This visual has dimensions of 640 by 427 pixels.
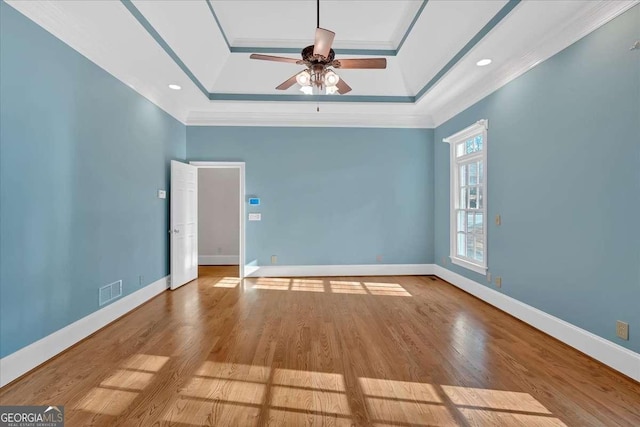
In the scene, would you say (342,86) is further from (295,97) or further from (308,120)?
(308,120)

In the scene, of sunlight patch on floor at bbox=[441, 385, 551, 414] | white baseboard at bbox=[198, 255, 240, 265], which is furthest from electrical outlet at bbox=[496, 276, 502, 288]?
white baseboard at bbox=[198, 255, 240, 265]

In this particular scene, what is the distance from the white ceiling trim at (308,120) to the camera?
5387 millimetres

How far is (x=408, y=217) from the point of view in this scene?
566cm

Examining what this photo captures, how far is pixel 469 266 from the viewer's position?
4.45m

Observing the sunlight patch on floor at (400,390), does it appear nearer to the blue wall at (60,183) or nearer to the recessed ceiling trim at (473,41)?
the blue wall at (60,183)

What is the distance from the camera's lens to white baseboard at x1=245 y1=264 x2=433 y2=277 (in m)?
5.53

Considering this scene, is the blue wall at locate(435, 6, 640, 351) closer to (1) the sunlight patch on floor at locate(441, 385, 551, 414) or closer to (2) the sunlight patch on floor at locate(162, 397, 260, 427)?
(1) the sunlight patch on floor at locate(441, 385, 551, 414)

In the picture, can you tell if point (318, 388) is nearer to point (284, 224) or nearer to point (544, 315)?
point (544, 315)

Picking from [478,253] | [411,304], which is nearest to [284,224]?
[411,304]

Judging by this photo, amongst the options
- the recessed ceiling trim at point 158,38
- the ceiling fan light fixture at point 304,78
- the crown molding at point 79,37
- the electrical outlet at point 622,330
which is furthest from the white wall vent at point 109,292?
the electrical outlet at point 622,330

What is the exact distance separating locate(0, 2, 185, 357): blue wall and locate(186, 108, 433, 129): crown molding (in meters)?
1.48

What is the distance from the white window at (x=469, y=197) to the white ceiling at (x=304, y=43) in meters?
0.55

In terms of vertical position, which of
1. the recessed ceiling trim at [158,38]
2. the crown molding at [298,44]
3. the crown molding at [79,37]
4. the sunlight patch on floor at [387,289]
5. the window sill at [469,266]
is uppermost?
the crown molding at [298,44]

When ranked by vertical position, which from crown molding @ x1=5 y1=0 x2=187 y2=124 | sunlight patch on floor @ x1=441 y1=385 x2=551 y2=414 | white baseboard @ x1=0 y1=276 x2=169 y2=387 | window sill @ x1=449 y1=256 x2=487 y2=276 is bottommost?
sunlight patch on floor @ x1=441 y1=385 x2=551 y2=414
